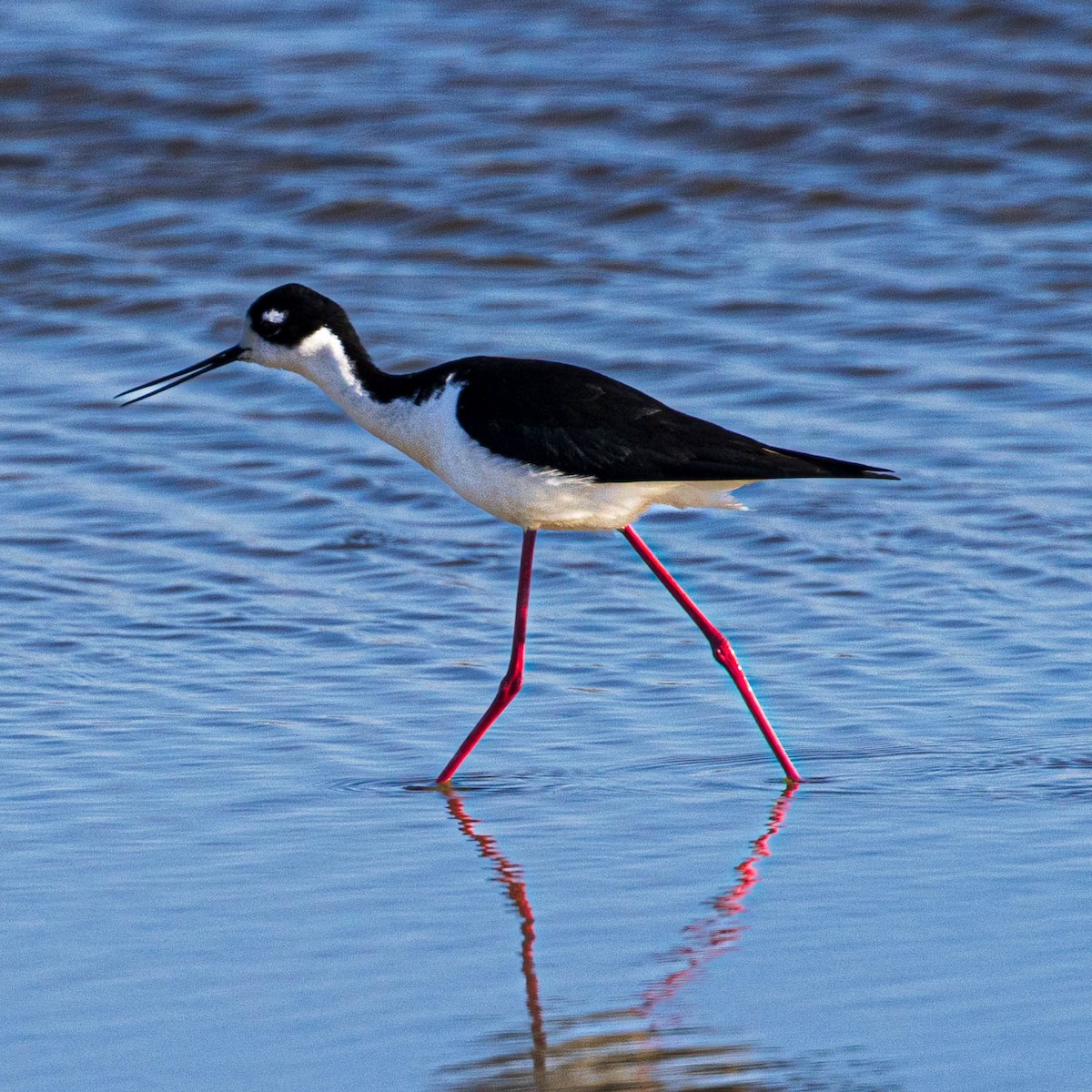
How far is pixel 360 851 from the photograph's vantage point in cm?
462

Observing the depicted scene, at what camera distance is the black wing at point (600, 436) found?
5.26 m

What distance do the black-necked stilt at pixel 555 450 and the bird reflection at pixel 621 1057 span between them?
1.44m

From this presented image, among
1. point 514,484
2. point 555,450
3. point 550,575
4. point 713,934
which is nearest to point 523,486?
point 514,484

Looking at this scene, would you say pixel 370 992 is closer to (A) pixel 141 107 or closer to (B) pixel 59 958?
(B) pixel 59 958

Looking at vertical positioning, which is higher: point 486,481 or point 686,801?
point 486,481

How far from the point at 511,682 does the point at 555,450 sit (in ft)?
2.18

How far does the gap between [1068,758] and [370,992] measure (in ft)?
6.83

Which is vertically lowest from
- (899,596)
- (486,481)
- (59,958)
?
(899,596)

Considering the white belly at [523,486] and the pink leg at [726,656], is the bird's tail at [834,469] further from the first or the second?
the pink leg at [726,656]

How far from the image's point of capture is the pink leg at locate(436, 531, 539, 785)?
525cm

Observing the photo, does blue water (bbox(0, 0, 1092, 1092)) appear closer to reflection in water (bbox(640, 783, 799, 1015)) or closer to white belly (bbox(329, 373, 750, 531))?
reflection in water (bbox(640, 783, 799, 1015))

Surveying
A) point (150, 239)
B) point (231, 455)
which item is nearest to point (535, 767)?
point (231, 455)

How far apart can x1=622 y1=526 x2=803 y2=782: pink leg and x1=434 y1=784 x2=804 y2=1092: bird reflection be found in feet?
4.06

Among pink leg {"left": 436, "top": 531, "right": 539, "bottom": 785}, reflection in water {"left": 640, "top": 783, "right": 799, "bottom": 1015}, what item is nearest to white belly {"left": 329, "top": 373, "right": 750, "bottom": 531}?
pink leg {"left": 436, "top": 531, "right": 539, "bottom": 785}
